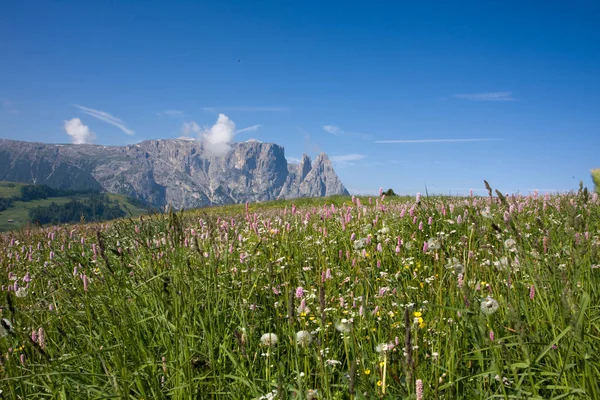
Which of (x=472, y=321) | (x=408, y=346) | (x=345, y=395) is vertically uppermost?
(x=408, y=346)

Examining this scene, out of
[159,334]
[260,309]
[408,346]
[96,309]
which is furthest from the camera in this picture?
[260,309]

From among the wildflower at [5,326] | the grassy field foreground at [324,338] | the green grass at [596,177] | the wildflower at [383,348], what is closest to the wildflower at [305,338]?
the grassy field foreground at [324,338]

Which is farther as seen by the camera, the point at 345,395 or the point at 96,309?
the point at 96,309

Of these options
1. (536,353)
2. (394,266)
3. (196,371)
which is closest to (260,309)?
(196,371)

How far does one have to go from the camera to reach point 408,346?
61.0 inches

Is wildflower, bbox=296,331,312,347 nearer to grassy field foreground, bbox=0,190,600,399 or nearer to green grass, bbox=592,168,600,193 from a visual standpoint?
→ grassy field foreground, bbox=0,190,600,399

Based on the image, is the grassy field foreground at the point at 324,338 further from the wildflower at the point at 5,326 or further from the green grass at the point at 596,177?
the green grass at the point at 596,177

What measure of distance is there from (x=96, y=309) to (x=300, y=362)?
2295 mm

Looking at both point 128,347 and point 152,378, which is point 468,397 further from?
point 128,347

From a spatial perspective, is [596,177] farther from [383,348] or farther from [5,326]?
[5,326]

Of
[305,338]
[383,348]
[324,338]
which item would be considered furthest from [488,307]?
[324,338]

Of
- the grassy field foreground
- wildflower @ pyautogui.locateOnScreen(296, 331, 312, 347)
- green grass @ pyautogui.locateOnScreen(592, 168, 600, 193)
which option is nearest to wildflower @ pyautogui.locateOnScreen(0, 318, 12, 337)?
the grassy field foreground

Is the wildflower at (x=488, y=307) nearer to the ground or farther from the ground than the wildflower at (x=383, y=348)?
farther from the ground

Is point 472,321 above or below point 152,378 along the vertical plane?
above
